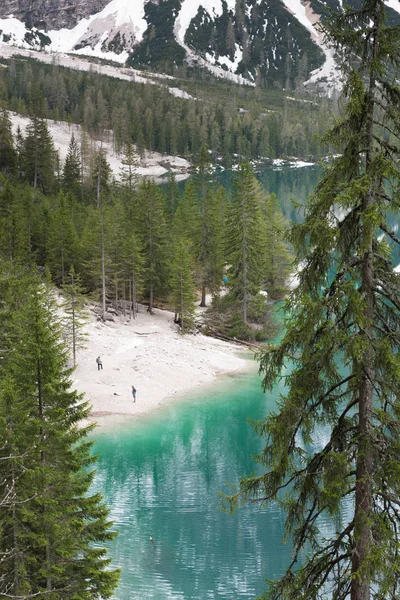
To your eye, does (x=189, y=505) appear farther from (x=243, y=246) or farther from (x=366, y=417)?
(x=243, y=246)

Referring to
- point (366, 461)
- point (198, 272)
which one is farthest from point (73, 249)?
point (366, 461)

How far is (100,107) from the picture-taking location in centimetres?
15875

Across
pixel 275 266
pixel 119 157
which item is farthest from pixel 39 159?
pixel 119 157

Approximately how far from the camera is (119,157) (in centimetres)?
14200

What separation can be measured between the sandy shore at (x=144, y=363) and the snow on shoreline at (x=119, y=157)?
92.3m

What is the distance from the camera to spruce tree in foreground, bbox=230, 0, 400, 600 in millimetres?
7980

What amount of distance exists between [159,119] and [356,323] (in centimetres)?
16337

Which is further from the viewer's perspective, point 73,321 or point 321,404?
point 73,321

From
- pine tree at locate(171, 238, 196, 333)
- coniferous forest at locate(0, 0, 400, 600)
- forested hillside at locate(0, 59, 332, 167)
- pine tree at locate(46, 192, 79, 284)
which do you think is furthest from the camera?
forested hillside at locate(0, 59, 332, 167)

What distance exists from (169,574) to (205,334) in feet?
94.5

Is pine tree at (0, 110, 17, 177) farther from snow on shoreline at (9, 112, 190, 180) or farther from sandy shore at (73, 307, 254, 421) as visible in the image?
snow on shoreline at (9, 112, 190, 180)

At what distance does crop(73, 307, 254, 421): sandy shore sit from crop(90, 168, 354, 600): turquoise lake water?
48.9 inches

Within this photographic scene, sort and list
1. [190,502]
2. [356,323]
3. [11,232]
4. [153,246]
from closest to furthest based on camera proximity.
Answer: [356,323], [190,502], [11,232], [153,246]

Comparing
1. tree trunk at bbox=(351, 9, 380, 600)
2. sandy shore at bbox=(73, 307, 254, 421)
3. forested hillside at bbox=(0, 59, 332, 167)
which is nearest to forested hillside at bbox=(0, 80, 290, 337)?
sandy shore at bbox=(73, 307, 254, 421)
